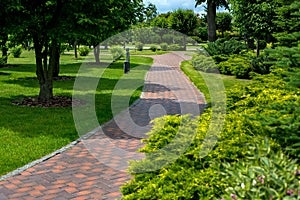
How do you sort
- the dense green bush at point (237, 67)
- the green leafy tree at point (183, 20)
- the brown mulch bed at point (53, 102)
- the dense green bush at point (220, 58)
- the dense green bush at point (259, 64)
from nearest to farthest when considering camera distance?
the brown mulch bed at point (53, 102) < the dense green bush at point (259, 64) < the dense green bush at point (237, 67) < the dense green bush at point (220, 58) < the green leafy tree at point (183, 20)

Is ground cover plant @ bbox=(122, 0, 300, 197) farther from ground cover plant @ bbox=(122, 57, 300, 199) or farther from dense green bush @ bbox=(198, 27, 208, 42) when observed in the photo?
dense green bush @ bbox=(198, 27, 208, 42)

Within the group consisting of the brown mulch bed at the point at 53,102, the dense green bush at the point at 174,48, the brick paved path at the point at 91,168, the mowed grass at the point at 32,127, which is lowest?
the brick paved path at the point at 91,168

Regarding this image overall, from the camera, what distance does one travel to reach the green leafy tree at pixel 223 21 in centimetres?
6353

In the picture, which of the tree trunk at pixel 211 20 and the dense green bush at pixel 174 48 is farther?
the dense green bush at pixel 174 48

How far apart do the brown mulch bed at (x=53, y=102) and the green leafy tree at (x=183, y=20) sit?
43.3m

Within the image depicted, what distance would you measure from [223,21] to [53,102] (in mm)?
54737

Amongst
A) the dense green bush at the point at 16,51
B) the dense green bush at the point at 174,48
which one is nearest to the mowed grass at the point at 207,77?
the dense green bush at the point at 16,51

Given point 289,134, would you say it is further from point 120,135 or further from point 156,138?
point 120,135

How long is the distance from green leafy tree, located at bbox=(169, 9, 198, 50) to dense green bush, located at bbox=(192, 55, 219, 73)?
3087 centimetres

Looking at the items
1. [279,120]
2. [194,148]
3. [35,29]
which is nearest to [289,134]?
[279,120]

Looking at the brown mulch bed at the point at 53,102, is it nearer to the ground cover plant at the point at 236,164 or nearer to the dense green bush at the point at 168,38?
the ground cover plant at the point at 236,164

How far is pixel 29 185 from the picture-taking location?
5922 mm

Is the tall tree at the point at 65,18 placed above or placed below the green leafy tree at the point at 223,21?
below

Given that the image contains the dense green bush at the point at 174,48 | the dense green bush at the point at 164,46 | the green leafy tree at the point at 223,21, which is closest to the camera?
the dense green bush at the point at 174,48
